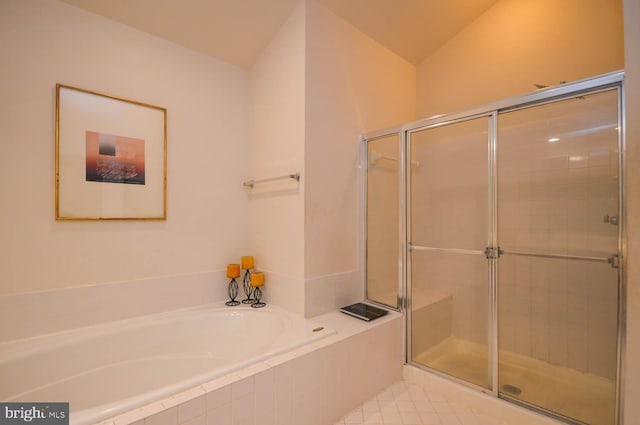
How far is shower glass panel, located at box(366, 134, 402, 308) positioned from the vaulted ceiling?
3.07 ft

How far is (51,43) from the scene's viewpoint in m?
1.60

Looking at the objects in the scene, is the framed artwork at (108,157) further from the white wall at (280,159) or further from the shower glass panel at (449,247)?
the shower glass panel at (449,247)

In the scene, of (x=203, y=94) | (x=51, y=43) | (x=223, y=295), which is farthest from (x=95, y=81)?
(x=223, y=295)

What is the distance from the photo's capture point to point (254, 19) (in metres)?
1.98

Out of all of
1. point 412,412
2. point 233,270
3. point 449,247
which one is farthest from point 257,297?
point 449,247

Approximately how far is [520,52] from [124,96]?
293cm

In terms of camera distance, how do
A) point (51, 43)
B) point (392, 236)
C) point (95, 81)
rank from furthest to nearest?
point (392, 236) < point (95, 81) < point (51, 43)

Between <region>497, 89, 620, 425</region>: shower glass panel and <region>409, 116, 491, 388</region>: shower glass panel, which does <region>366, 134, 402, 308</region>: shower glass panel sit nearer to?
<region>409, 116, 491, 388</region>: shower glass panel

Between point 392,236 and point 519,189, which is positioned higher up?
point 519,189

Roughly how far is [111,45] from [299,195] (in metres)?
1.53

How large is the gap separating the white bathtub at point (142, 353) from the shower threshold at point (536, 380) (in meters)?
1.01

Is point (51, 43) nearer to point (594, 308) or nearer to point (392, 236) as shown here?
point (392, 236)

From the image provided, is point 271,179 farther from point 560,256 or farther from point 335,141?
point 560,256

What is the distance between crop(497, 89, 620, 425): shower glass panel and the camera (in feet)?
4.99
